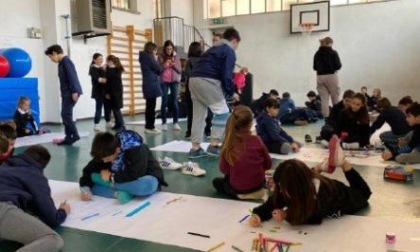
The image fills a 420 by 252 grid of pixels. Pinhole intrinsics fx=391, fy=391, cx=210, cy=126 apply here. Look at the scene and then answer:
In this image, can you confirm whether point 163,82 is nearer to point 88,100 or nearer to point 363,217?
point 88,100

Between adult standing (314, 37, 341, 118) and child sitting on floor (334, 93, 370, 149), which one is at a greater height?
adult standing (314, 37, 341, 118)

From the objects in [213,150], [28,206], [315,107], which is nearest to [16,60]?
[213,150]

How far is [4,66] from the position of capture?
6.32 m

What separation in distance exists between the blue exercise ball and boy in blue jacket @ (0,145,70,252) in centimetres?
482

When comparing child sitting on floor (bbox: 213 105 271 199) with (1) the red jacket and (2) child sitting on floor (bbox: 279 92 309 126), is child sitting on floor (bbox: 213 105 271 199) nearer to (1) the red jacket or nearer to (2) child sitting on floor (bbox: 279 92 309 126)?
(1) the red jacket

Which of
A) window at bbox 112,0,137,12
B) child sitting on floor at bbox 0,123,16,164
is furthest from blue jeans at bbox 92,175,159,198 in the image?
window at bbox 112,0,137,12

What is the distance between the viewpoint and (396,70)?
10.6 metres

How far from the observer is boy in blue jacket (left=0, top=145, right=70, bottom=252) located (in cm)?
186

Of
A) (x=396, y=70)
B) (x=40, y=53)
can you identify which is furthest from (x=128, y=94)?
(x=396, y=70)

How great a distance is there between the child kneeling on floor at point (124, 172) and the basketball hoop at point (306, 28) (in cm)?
949

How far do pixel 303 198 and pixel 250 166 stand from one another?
0.67 m

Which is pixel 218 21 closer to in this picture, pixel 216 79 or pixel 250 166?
pixel 216 79

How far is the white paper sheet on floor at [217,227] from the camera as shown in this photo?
1966 mm

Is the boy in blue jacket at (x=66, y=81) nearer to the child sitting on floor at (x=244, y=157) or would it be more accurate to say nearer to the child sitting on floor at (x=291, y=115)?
the child sitting on floor at (x=244, y=157)
